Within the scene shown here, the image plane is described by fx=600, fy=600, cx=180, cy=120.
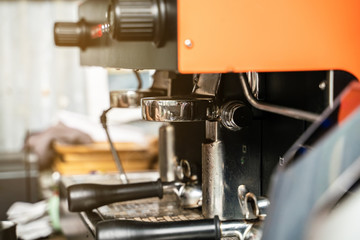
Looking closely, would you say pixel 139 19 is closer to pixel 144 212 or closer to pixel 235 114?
pixel 235 114

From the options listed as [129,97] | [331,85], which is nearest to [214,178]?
[331,85]

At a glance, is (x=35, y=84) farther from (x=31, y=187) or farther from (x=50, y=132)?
(x=31, y=187)

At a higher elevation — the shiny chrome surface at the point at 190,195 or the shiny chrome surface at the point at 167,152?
the shiny chrome surface at the point at 167,152

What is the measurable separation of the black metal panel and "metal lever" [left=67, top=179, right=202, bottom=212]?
0.61ft

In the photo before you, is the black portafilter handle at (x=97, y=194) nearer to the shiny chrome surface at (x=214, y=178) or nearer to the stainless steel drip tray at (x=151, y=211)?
the stainless steel drip tray at (x=151, y=211)

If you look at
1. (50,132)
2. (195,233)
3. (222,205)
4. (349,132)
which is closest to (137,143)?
(50,132)

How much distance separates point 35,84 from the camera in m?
2.98

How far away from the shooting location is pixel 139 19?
58cm

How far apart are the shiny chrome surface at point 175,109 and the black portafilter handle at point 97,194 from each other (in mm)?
187

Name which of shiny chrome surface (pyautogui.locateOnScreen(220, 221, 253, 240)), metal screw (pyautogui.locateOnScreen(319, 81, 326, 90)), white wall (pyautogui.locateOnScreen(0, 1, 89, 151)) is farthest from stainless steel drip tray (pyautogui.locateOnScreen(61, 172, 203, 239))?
white wall (pyautogui.locateOnScreen(0, 1, 89, 151))

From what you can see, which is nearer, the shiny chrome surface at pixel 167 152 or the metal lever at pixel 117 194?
the metal lever at pixel 117 194

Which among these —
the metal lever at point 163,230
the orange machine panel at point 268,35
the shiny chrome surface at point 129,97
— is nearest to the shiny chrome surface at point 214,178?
the metal lever at point 163,230

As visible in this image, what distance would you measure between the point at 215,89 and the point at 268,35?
0.20 m

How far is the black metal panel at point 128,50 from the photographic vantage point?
58 cm
